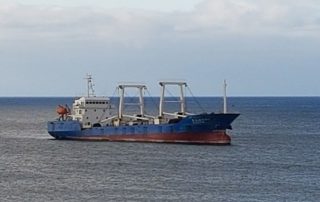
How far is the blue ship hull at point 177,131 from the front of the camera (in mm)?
118125

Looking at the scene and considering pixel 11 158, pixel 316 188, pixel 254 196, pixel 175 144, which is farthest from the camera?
pixel 175 144

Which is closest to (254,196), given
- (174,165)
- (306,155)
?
(174,165)

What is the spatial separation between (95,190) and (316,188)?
18.2m

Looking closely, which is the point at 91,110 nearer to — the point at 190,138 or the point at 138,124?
the point at 138,124

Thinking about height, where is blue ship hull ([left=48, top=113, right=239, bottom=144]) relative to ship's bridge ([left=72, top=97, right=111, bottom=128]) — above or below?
below

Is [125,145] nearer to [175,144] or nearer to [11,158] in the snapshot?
[175,144]

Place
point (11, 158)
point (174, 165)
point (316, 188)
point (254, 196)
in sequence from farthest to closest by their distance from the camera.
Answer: point (11, 158) → point (174, 165) → point (316, 188) → point (254, 196)

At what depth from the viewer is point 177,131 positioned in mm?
120312

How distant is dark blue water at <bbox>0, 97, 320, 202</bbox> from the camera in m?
70.8

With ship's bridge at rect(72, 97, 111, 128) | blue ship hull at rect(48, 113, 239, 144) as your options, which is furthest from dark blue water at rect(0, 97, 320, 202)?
ship's bridge at rect(72, 97, 111, 128)

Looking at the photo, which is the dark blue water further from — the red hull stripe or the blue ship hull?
the blue ship hull

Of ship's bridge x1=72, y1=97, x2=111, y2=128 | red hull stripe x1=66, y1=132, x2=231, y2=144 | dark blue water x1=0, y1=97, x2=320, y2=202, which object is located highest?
→ ship's bridge x1=72, y1=97, x2=111, y2=128

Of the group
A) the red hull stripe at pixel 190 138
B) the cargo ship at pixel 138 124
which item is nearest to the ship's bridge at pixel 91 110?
the cargo ship at pixel 138 124

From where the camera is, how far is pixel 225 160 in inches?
3910
